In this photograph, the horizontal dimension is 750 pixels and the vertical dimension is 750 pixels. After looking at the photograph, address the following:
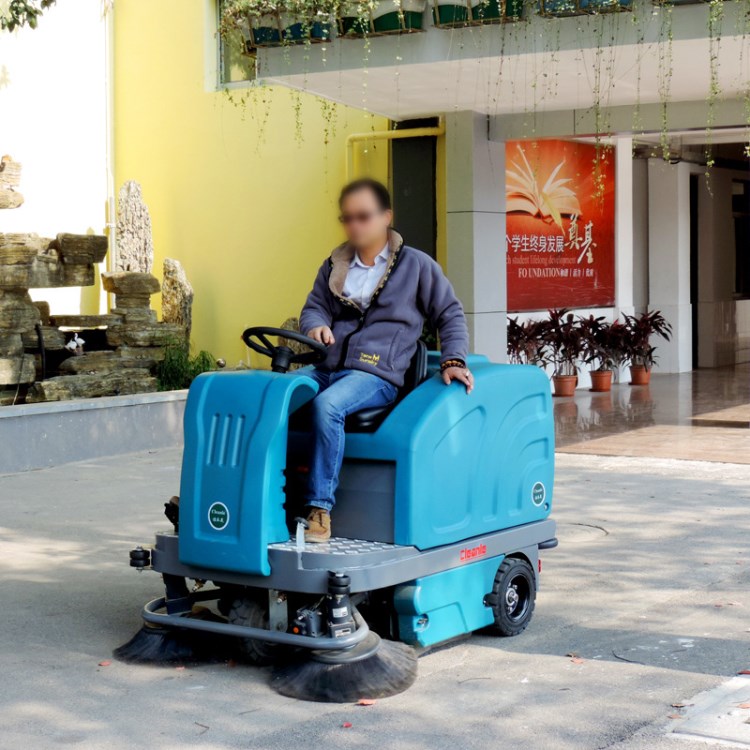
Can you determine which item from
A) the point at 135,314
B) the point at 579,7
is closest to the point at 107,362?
the point at 135,314

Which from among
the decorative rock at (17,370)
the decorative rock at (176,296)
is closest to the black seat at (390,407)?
the decorative rock at (17,370)

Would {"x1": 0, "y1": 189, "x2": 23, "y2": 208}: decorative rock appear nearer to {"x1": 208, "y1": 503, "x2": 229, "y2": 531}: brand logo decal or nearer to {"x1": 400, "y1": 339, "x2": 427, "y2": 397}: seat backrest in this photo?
{"x1": 400, "y1": 339, "x2": 427, "y2": 397}: seat backrest

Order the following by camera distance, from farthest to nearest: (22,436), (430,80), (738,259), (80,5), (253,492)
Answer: (738,259), (80,5), (430,80), (22,436), (253,492)

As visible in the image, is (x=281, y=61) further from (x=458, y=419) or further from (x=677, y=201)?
(x=677, y=201)

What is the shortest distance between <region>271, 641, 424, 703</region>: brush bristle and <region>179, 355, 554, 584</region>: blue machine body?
0.30 m

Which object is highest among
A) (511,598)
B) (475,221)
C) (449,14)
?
(449,14)

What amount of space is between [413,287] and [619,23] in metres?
4.80

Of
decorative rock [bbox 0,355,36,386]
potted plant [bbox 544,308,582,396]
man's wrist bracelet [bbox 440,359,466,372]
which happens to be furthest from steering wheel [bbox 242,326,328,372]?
potted plant [bbox 544,308,582,396]

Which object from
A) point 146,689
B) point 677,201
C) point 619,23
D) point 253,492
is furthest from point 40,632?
point 677,201

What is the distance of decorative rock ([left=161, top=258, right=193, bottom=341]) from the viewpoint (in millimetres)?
14047

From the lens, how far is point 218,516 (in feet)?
15.8

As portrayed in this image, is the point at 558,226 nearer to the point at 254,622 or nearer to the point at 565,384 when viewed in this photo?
the point at 565,384

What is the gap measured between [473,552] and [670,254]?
13.8 m

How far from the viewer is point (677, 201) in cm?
1817
